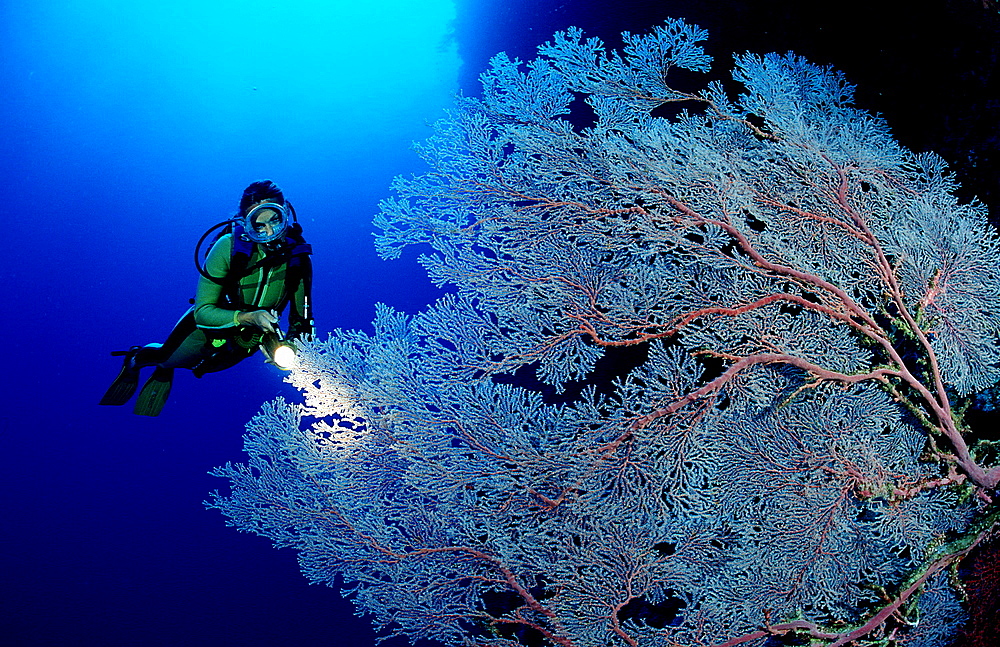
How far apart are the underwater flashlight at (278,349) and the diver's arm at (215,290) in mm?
191

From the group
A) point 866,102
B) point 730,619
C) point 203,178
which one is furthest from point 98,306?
point 866,102

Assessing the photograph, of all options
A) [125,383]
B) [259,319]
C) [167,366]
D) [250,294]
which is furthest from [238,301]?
[125,383]

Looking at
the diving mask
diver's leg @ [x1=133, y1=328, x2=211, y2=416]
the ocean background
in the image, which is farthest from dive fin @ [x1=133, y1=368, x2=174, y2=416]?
the diving mask

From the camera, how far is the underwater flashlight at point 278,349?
2803 millimetres

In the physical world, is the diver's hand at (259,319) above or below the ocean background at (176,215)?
below

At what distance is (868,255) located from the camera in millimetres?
2324

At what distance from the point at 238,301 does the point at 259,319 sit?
250 millimetres

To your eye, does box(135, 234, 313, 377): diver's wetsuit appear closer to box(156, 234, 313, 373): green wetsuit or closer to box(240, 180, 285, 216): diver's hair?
box(156, 234, 313, 373): green wetsuit

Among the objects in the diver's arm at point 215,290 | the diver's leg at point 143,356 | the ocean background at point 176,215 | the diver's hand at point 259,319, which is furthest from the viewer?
the ocean background at point 176,215

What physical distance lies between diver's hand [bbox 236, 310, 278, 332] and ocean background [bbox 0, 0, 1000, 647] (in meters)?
2.06

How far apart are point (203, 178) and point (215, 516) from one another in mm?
3765

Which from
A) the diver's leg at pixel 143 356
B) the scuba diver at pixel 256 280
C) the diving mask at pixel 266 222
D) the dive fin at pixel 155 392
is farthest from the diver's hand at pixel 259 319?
the dive fin at pixel 155 392

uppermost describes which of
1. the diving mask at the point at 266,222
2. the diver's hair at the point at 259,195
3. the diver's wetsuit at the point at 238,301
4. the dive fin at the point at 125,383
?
the diver's hair at the point at 259,195

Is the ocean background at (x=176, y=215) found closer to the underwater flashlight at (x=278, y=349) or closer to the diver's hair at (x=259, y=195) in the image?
the diver's hair at (x=259, y=195)
